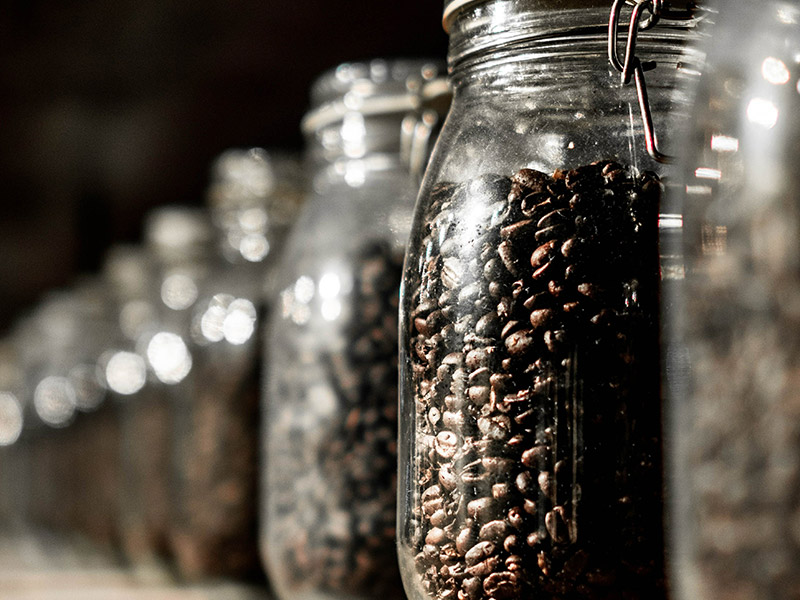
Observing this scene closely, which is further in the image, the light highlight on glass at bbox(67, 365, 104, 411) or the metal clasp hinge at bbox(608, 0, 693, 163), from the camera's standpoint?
the light highlight on glass at bbox(67, 365, 104, 411)

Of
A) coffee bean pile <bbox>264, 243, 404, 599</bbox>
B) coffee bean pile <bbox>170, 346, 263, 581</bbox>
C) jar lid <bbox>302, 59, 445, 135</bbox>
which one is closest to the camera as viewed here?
coffee bean pile <bbox>264, 243, 404, 599</bbox>

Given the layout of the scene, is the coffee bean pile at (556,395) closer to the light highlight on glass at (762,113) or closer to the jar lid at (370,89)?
the light highlight on glass at (762,113)

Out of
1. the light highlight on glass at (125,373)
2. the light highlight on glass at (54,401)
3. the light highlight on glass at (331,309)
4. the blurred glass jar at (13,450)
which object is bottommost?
the blurred glass jar at (13,450)

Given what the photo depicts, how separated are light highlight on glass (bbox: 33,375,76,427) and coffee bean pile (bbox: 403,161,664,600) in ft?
3.62

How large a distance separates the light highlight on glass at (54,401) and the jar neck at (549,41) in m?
1.09

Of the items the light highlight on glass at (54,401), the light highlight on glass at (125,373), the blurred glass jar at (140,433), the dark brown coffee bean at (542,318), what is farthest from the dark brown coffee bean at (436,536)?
the light highlight on glass at (54,401)

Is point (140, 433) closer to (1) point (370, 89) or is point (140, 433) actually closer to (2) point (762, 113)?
(1) point (370, 89)

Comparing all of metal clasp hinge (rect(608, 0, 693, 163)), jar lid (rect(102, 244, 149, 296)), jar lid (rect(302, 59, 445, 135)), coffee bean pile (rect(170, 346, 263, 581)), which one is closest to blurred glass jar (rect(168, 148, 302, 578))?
coffee bean pile (rect(170, 346, 263, 581))

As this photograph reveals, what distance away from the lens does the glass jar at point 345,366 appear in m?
0.71

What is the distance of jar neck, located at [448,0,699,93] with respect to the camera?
50 cm

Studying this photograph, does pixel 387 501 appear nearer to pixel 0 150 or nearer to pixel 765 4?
pixel 765 4

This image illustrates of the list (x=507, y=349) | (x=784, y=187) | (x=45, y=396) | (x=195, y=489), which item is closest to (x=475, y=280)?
(x=507, y=349)

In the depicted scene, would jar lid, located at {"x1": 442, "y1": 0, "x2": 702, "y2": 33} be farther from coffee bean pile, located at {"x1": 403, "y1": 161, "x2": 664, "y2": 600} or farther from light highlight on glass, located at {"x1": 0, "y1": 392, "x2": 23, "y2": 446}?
light highlight on glass, located at {"x1": 0, "y1": 392, "x2": 23, "y2": 446}

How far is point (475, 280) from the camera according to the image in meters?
0.48
